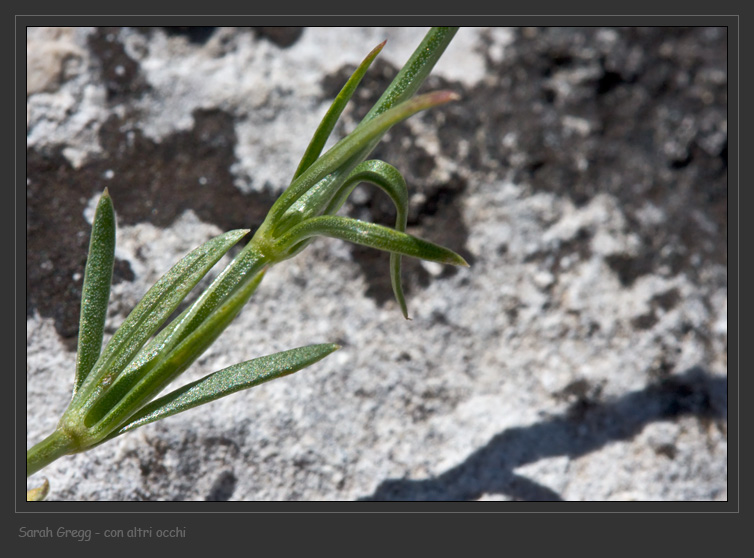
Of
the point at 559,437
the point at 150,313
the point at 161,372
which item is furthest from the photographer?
the point at 559,437

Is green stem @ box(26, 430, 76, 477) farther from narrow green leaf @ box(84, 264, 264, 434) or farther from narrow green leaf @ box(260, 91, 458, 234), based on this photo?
narrow green leaf @ box(260, 91, 458, 234)

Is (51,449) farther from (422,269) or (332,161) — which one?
(422,269)

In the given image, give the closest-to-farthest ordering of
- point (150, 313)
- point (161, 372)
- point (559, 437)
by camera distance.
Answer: point (161, 372) < point (150, 313) < point (559, 437)

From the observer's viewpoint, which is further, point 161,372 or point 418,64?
point 418,64

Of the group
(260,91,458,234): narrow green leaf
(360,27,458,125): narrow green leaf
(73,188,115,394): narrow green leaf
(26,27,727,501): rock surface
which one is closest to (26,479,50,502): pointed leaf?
(26,27,727,501): rock surface

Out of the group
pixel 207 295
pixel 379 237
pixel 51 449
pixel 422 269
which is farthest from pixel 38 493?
pixel 422 269

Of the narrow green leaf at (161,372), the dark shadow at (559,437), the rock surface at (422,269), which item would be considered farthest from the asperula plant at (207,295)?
the dark shadow at (559,437)

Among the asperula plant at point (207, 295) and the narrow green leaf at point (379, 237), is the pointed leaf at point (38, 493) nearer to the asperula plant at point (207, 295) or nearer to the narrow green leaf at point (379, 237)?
the asperula plant at point (207, 295)
